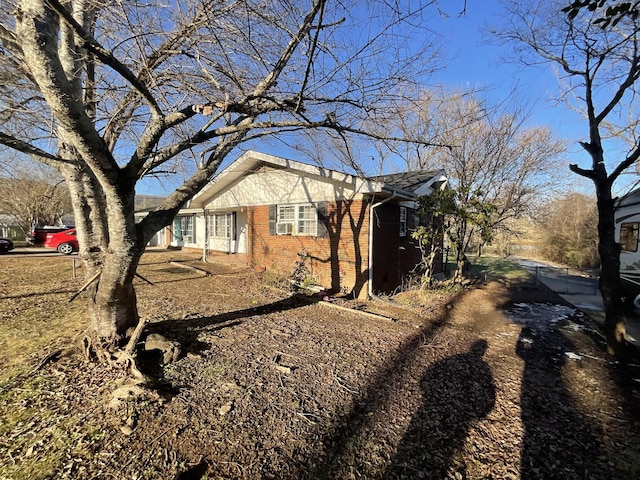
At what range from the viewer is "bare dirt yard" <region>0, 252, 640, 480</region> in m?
2.40

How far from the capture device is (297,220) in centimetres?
991

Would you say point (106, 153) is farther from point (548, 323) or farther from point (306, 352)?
point (548, 323)

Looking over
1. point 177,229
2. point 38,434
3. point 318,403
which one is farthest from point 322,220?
point 177,229

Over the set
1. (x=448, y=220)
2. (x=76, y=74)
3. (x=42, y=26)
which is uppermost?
(x=76, y=74)

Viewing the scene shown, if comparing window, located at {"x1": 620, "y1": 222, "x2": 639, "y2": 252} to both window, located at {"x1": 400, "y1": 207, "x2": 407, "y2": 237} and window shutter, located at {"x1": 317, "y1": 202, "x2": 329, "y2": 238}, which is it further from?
window shutter, located at {"x1": 317, "y1": 202, "x2": 329, "y2": 238}

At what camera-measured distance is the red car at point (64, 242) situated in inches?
645

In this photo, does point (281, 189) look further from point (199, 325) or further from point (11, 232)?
point (11, 232)

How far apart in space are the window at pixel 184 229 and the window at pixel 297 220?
389 inches

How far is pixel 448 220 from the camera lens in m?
9.46

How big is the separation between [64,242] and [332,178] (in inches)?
700

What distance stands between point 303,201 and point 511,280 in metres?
10.2

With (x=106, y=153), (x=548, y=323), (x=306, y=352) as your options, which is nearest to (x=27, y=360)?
(x=106, y=153)

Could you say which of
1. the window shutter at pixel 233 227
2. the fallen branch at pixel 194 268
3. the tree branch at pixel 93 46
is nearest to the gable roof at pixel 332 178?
the window shutter at pixel 233 227

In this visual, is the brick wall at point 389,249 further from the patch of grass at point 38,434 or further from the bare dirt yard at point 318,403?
the patch of grass at point 38,434
